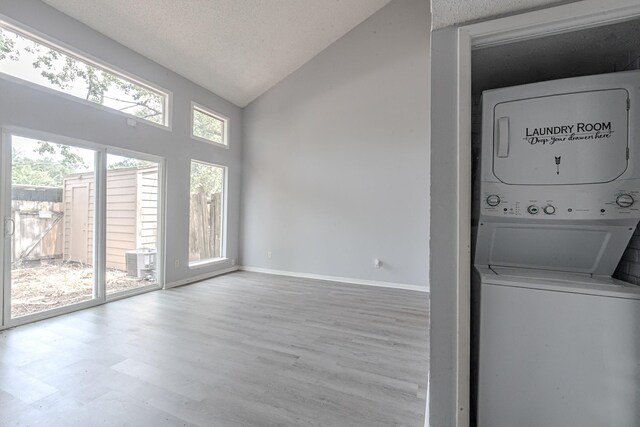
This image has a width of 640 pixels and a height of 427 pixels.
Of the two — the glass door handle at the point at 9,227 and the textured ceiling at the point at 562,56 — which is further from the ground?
the textured ceiling at the point at 562,56

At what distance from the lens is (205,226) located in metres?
5.15

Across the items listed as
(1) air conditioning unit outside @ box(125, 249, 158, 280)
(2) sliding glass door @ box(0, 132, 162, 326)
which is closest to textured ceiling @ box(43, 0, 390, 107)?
(2) sliding glass door @ box(0, 132, 162, 326)

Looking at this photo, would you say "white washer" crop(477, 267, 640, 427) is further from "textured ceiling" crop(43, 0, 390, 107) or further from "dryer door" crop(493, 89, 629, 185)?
"textured ceiling" crop(43, 0, 390, 107)

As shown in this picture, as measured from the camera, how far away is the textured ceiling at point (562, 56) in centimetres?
124

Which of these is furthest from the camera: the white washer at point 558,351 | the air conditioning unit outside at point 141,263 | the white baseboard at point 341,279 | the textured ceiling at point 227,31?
the white baseboard at point 341,279

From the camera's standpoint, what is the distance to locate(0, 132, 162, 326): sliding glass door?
278 cm

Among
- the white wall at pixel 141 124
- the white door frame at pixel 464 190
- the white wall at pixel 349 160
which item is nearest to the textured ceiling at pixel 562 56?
the white door frame at pixel 464 190

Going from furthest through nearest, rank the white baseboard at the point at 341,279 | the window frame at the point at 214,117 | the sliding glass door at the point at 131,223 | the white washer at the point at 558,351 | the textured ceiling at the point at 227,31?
the window frame at the point at 214,117 → the white baseboard at the point at 341,279 → the sliding glass door at the point at 131,223 → the textured ceiling at the point at 227,31 → the white washer at the point at 558,351

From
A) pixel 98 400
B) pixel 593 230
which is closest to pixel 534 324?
pixel 593 230

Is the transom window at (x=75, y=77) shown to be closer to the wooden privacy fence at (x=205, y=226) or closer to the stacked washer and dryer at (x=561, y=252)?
the wooden privacy fence at (x=205, y=226)

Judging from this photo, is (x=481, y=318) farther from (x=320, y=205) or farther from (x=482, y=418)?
(x=320, y=205)

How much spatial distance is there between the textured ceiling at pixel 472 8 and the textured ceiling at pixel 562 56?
147 millimetres

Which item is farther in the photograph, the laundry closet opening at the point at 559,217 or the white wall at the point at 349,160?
the white wall at the point at 349,160

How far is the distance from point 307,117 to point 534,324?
15.2 feet
